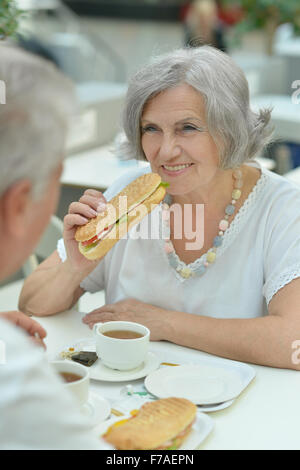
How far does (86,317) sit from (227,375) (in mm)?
487

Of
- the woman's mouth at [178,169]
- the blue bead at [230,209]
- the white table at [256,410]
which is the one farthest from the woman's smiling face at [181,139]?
the white table at [256,410]

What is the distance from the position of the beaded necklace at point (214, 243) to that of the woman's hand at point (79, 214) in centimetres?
28

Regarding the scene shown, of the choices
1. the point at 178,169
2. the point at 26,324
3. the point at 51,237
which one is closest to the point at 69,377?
the point at 26,324

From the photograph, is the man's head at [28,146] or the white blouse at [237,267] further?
the white blouse at [237,267]

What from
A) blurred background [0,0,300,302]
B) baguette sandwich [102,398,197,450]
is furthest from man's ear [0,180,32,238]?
baguette sandwich [102,398,197,450]

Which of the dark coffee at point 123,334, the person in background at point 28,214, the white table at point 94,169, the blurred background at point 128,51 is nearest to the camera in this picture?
the person in background at point 28,214

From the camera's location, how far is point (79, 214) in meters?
1.87

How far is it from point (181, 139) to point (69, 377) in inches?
32.1

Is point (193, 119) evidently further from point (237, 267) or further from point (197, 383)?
point (197, 383)

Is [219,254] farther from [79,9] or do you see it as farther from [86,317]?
[79,9]

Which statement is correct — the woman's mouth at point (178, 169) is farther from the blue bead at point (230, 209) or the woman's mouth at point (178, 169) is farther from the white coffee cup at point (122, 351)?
the white coffee cup at point (122, 351)

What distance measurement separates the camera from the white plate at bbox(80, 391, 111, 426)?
4.47 feet

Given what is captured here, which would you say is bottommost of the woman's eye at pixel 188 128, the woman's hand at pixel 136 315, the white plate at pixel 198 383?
the white plate at pixel 198 383

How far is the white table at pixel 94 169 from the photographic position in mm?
3639
